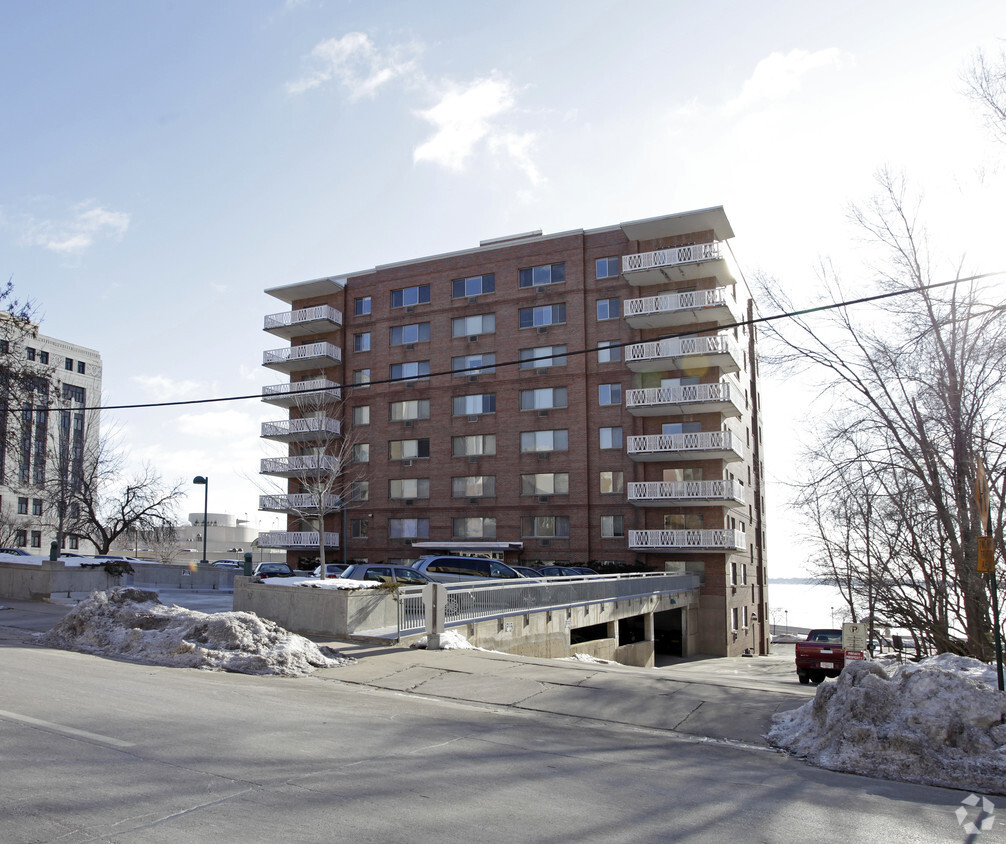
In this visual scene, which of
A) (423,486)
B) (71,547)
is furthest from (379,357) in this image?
(71,547)

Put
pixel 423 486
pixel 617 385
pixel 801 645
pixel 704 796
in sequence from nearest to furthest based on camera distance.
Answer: pixel 704 796 < pixel 801 645 < pixel 617 385 < pixel 423 486

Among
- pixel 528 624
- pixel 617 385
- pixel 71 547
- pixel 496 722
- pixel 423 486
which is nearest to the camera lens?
pixel 496 722

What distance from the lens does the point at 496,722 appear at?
32.4ft

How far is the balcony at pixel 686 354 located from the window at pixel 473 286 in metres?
9.49

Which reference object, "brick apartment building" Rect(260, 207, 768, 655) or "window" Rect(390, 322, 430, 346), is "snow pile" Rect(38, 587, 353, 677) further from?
"window" Rect(390, 322, 430, 346)

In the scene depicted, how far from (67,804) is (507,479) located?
126 feet

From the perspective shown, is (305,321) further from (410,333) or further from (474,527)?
(474,527)

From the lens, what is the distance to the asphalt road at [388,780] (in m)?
5.53

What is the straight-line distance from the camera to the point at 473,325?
46.0 metres

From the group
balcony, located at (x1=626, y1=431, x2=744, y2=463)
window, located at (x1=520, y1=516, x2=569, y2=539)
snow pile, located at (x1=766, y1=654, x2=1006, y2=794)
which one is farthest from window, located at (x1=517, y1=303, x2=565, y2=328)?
snow pile, located at (x1=766, y1=654, x2=1006, y2=794)

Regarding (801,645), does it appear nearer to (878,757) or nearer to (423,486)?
(878,757)

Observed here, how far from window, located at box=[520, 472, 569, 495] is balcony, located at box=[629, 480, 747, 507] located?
405 centimetres

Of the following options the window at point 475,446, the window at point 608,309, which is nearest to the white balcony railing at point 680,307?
the window at point 608,309

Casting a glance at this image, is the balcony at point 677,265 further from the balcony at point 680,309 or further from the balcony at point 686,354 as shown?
the balcony at point 686,354
